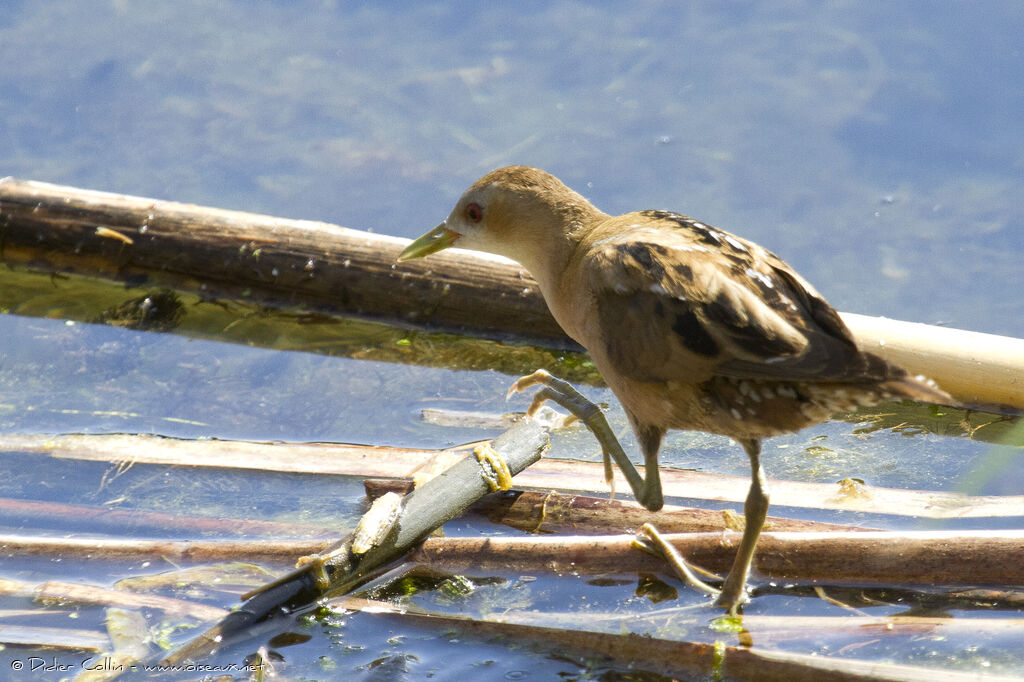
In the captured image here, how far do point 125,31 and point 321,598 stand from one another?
21.0 feet

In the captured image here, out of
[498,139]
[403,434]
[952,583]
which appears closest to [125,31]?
[498,139]

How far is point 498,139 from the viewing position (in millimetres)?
7895

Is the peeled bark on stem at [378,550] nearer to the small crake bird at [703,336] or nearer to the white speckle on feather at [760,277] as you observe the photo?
the small crake bird at [703,336]

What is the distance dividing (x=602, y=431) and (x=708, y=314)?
3.67 ft

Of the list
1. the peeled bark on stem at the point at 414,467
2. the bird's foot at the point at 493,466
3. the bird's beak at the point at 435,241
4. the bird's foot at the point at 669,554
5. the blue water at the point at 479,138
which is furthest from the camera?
the blue water at the point at 479,138

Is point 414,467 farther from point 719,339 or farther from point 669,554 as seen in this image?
point 719,339

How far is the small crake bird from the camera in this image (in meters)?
3.80

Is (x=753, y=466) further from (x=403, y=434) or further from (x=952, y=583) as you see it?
(x=403, y=434)

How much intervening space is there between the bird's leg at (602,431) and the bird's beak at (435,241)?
2.27 feet

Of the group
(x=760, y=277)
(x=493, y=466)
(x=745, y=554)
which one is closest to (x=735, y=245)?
(x=760, y=277)

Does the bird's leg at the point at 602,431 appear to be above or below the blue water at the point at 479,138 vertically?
below

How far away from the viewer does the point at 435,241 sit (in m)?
5.11

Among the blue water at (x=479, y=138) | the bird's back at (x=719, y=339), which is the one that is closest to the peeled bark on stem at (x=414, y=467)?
Answer: the blue water at (x=479, y=138)

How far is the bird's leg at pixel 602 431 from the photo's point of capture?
15.0ft
